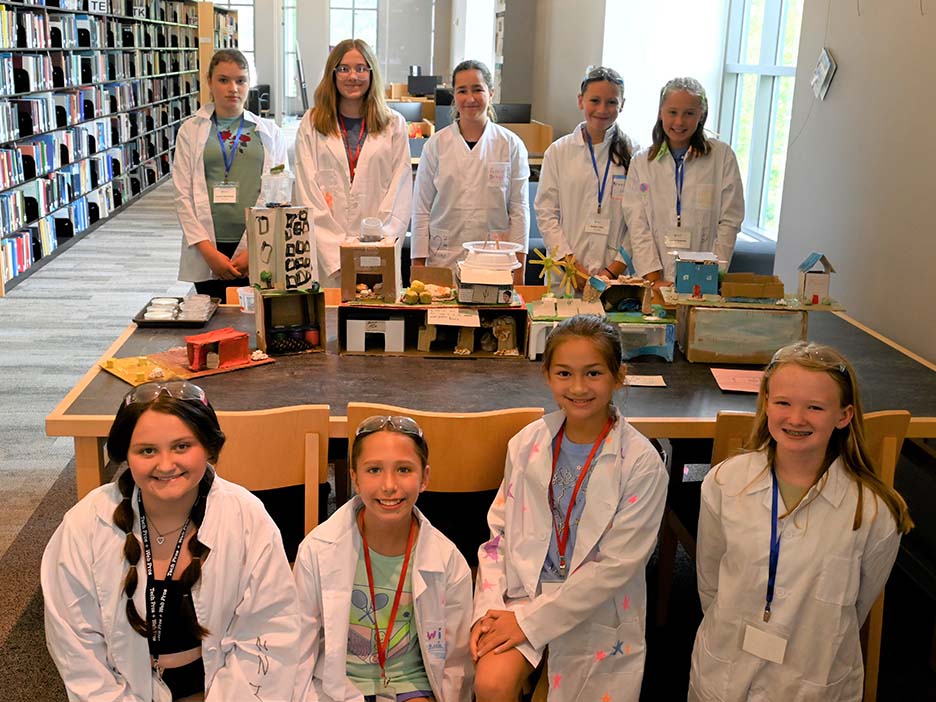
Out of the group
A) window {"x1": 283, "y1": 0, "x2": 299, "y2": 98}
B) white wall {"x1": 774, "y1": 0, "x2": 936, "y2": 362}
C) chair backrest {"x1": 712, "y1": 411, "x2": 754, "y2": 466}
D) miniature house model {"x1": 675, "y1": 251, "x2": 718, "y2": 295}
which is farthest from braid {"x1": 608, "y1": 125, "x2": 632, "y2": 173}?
window {"x1": 283, "y1": 0, "x2": 299, "y2": 98}

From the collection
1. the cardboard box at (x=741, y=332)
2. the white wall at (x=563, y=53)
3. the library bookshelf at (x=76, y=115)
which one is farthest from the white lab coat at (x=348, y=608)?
the library bookshelf at (x=76, y=115)

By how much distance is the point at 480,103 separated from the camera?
12.5 ft

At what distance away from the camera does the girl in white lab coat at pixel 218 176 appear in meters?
3.92

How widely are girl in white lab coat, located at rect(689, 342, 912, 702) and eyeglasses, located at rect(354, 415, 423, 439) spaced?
63cm

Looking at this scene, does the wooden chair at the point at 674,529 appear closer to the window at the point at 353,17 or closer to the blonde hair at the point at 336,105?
the blonde hair at the point at 336,105

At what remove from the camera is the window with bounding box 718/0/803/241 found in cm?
528

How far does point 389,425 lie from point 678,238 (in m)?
1.91

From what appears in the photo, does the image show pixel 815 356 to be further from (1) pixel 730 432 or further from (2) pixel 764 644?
(2) pixel 764 644

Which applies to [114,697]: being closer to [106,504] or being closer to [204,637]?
[204,637]

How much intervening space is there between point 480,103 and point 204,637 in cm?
256

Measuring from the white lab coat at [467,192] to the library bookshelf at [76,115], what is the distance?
3.40 m

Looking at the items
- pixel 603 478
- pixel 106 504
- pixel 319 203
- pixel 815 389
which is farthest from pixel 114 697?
pixel 319 203

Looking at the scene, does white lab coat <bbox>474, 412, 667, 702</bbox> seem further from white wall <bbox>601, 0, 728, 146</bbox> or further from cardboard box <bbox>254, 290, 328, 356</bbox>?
white wall <bbox>601, 0, 728, 146</bbox>

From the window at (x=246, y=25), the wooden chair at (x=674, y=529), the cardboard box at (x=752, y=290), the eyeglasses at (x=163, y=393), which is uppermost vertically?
the window at (x=246, y=25)
